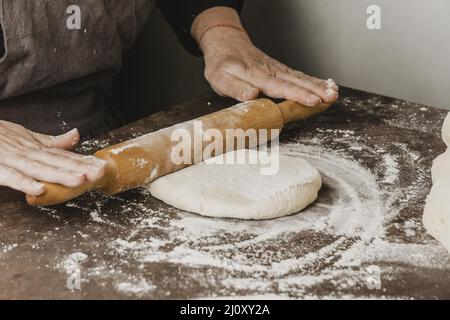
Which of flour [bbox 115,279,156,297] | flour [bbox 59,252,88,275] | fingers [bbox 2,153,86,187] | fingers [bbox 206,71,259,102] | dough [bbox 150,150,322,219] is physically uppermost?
fingers [bbox 2,153,86,187]

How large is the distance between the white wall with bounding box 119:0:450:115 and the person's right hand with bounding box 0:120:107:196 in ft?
4.33

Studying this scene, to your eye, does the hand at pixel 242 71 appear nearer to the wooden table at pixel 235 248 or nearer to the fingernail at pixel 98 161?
the wooden table at pixel 235 248

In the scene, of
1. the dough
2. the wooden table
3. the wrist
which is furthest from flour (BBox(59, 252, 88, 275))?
the wrist

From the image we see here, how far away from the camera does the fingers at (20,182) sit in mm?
1265

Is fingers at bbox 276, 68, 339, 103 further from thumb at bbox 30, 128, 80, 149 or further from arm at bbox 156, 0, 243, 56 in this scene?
thumb at bbox 30, 128, 80, 149

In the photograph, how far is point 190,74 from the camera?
280 centimetres

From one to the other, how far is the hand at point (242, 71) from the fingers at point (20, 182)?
69cm

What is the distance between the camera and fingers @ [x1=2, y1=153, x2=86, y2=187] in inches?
49.6

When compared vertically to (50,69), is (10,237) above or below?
below

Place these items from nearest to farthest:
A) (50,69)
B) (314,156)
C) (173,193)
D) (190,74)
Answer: (173,193) → (314,156) → (50,69) → (190,74)

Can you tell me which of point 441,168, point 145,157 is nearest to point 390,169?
point 441,168

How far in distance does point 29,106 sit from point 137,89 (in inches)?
45.9
